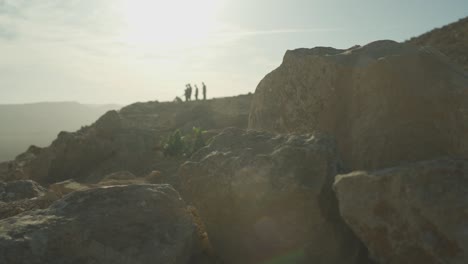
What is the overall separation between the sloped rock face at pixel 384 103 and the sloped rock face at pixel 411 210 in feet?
4.15

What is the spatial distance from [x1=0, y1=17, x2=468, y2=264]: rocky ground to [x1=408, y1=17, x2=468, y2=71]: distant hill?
10218mm

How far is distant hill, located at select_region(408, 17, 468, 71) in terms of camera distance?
1567cm

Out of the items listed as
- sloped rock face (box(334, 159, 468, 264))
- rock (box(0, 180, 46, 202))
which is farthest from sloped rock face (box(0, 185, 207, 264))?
rock (box(0, 180, 46, 202))

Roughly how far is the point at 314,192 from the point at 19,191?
515 centimetres

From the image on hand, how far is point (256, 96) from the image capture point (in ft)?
24.1

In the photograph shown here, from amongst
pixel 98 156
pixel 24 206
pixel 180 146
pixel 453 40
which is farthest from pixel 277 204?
pixel 453 40

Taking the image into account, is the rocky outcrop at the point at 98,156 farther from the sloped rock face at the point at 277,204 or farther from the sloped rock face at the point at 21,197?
the sloped rock face at the point at 277,204

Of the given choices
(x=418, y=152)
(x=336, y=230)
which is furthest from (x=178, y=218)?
(x=418, y=152)

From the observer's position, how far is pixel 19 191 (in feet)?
22.1

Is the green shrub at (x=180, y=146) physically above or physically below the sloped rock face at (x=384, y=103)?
below

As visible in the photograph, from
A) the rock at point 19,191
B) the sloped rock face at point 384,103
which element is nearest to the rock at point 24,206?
the rock at point 19,191

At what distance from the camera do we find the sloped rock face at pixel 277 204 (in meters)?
3.95

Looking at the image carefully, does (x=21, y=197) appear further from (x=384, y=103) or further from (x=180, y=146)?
(x=180, y=146)

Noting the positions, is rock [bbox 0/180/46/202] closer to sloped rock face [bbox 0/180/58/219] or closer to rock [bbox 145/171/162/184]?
sloped rock face [bbox 0/180/58/219]
